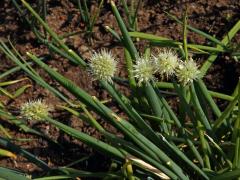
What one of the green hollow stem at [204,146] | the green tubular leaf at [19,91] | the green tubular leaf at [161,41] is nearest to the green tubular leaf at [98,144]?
the green hollow stem at [204,146]

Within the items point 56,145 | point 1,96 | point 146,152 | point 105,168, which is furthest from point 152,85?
point 1,96

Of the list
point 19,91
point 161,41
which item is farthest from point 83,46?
point 161,41

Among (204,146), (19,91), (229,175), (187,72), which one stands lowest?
(229,175)

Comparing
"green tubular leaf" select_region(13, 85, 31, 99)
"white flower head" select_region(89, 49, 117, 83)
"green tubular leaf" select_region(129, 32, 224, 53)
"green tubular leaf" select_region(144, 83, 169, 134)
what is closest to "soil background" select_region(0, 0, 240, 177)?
"green tubular leaf" select_region(13, 85, 31, 99)

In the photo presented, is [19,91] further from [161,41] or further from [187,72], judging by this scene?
[187,72]

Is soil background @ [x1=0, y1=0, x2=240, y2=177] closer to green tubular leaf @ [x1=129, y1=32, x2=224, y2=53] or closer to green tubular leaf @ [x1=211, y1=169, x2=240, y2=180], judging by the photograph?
green tubular leaf @ [x1=129, y1=32, x2=224, y2=53]

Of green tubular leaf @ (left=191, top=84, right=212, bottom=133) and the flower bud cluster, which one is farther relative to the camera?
green tubular leaf @ (left=191, top=84, right=212, bottom=133)

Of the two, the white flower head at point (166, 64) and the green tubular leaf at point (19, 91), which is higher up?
the green tubular leaf at point (19, 91)

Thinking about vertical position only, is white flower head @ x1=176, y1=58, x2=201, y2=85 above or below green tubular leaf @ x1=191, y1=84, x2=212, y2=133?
above

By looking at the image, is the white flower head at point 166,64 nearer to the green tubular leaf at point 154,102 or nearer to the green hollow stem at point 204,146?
the green tubular leaf at point 154,102
